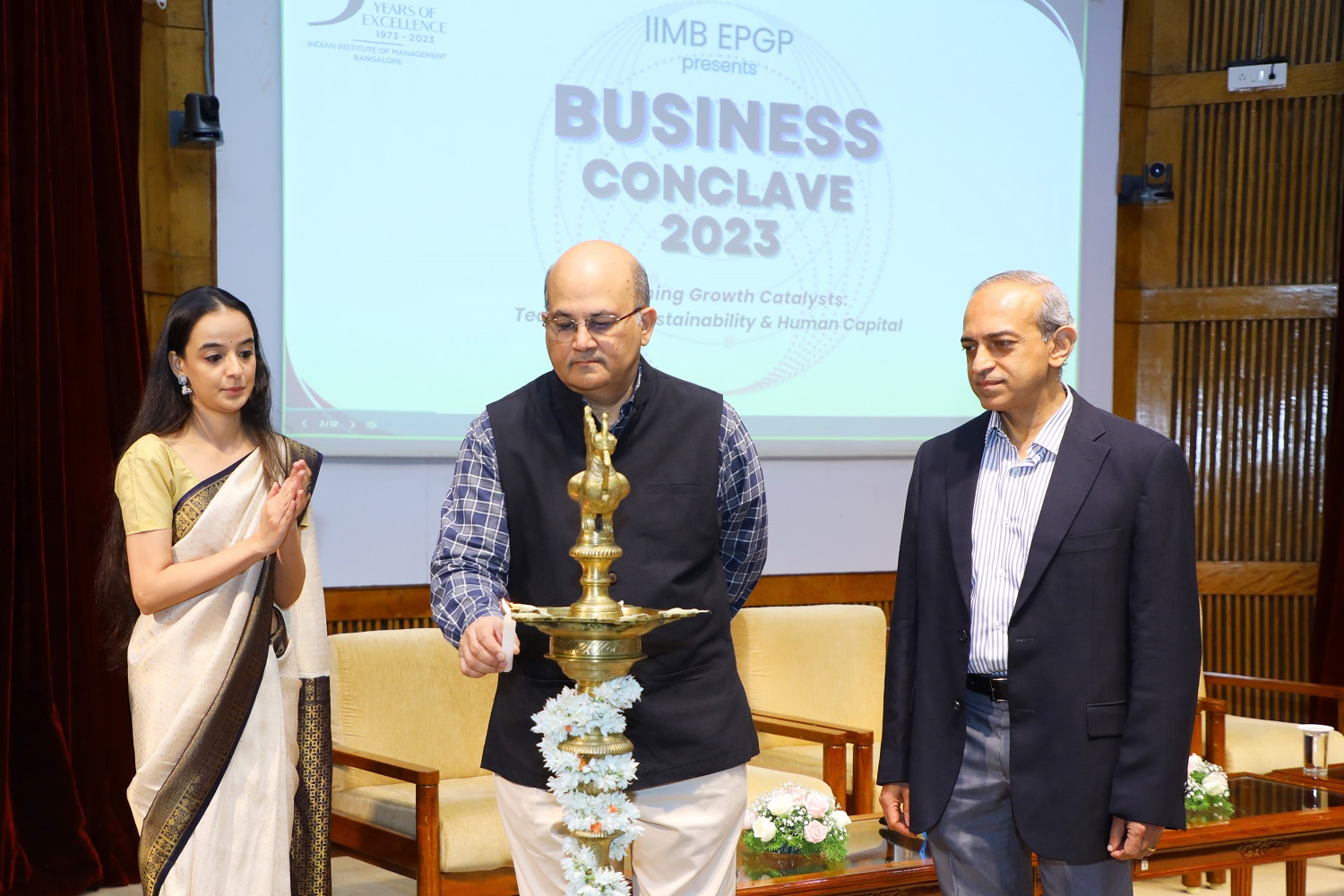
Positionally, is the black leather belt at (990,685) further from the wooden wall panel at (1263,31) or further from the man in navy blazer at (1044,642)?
the wooden wall panel at (1263,31)

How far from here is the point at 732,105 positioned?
14.7 feet

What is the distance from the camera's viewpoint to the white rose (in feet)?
9.68

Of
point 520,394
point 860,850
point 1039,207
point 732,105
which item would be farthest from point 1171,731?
point 1039,207

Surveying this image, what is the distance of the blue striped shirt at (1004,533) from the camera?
6.63 ft

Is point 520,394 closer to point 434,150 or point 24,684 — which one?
point 434,150

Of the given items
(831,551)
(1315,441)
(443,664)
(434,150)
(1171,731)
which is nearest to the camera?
(1171,731)

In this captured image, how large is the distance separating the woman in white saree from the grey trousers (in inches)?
50.7

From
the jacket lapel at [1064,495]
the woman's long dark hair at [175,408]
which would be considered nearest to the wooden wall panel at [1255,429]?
the jacket lapel at [1064,495]

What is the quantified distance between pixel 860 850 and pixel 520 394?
1654 millimetres

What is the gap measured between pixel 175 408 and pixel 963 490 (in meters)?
1.53

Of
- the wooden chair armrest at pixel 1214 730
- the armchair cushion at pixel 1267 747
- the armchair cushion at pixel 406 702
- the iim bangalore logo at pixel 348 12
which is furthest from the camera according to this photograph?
the armchair cushion at pixel 1267 747

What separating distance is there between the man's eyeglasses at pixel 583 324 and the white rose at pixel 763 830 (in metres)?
1.56

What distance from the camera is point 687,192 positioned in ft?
14.6

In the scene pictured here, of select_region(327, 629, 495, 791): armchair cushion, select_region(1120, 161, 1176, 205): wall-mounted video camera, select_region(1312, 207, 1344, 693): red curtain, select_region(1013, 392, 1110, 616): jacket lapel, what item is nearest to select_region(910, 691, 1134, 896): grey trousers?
select_region(1013, 392, 1110, 616): jacket lapel
